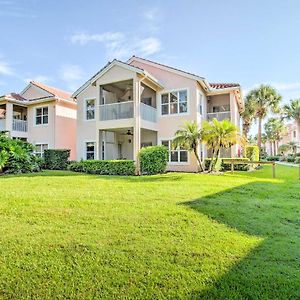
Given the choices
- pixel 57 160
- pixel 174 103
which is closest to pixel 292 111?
pixel 174 103

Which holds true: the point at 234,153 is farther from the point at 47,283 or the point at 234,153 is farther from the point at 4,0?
the point at 47,283

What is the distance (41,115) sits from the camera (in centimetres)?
2770

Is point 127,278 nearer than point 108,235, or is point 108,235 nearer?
point 127,278

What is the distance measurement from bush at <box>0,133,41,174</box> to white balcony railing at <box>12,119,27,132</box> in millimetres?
10436

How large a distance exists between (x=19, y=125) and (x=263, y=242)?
1075 inches

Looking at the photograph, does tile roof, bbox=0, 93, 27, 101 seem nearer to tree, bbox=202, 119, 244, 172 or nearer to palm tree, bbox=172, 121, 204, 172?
palm tree, bbox=172, 121, 204, 172

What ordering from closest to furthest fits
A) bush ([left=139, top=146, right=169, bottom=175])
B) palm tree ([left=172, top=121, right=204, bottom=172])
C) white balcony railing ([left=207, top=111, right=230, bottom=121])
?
bush ([left=139, top=146, right=169, bottom=175])
palm tree ([left=172, top=121, right=204, bottom=172])
white balcony railing ([left=207, top=111, right=230, bottom=121])

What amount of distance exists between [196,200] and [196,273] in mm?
3994

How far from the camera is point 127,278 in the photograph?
13.6 ft

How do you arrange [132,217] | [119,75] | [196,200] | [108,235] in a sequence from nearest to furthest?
[108,235] → [132,217] → [196,200] → [119,75]

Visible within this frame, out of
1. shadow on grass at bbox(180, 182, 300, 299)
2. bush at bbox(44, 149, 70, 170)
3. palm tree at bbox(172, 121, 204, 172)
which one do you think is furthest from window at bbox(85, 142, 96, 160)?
shadow on grass at bbox(180, 182, 300, 299)

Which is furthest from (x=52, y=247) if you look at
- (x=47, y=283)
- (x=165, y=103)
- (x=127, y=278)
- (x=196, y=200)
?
(x=165, y=103)

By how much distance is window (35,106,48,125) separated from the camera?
27398 mm

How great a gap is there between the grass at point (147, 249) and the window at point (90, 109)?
54.0ft
